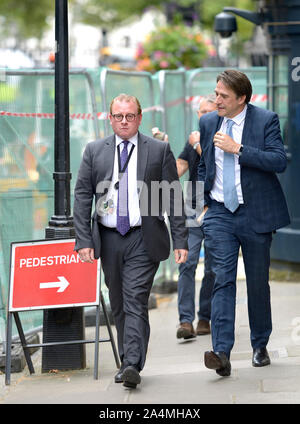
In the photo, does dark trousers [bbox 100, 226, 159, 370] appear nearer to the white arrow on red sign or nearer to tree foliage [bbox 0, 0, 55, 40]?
the white arrow on red sign

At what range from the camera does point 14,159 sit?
24.5ft

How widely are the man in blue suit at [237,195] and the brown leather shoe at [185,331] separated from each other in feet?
4.54

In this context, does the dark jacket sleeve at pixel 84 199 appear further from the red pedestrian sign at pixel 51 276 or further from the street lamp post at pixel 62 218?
the street lamp post at pixel 62 218

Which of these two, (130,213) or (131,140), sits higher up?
(131,140)

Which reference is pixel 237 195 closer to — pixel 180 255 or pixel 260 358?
pixel 180 255

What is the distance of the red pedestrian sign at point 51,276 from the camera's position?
666 cm

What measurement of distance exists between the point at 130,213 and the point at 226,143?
0.76 m

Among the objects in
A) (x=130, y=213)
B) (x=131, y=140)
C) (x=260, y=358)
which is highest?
(x=131, y=140)

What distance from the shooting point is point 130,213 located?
6.04m

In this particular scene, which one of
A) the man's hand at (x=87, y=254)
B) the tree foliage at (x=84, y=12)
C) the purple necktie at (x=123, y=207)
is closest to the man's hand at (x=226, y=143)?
the purple necktie at (x=123, y=207)

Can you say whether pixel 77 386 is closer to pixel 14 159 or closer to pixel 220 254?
pixel 220 254

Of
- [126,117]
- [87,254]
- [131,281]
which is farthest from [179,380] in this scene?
[126,117]
